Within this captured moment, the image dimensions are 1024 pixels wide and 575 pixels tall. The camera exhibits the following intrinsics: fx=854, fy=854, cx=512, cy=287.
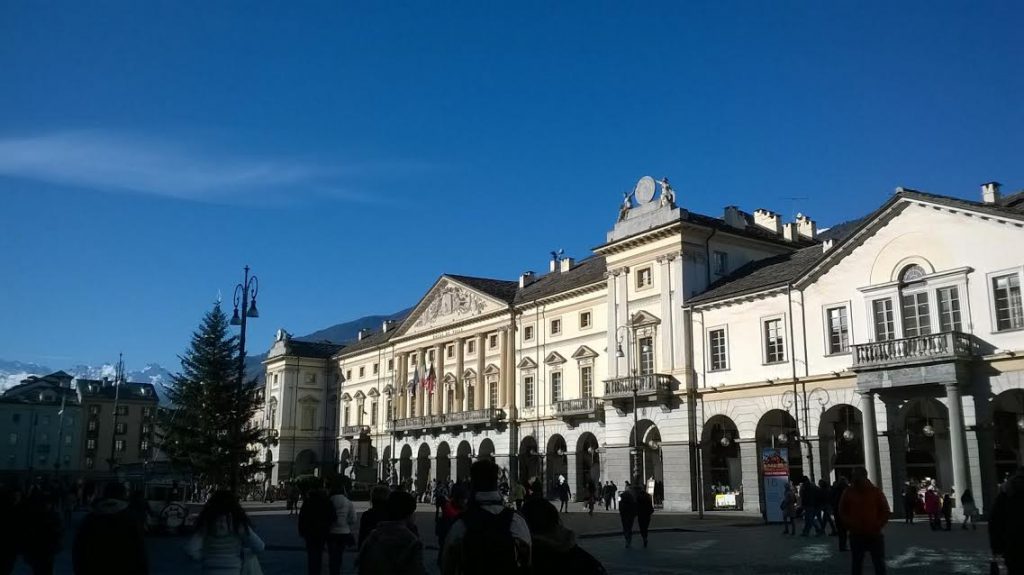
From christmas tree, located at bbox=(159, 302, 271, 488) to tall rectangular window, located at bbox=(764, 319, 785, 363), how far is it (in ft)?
82.5

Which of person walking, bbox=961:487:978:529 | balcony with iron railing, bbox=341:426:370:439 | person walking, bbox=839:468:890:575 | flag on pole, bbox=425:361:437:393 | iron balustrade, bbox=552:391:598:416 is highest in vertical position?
flag on pole, bbox=425:361:437:393

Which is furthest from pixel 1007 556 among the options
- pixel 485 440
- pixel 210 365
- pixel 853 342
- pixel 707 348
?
pixel 485 440

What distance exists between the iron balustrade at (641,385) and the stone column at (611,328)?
1.12 metres

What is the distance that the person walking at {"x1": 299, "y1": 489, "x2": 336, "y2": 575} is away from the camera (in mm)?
13227

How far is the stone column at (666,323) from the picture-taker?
43625mm

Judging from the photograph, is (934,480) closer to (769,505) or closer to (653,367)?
(769,505)

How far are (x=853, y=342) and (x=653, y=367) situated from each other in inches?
454

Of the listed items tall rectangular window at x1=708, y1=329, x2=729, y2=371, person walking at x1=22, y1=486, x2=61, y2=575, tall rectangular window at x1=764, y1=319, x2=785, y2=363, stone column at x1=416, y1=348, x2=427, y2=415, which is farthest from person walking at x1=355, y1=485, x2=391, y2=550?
stone column at x1=416, y1=348, x2=427, y2=415

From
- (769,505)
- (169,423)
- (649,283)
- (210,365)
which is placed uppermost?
(649,283)

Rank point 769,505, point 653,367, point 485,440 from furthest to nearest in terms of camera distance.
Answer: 1. point 485,440
2. point 653,367
3. point 769,505

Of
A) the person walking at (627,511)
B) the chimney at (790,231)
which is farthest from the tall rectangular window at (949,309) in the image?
the chimney at (790,231)

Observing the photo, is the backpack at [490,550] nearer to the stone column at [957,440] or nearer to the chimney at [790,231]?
the stone column at [957,440]

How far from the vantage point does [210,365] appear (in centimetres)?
4784

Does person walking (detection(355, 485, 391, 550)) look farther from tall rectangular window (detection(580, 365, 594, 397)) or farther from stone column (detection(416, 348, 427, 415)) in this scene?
stone column (detection(416, 348, 427, 415))
